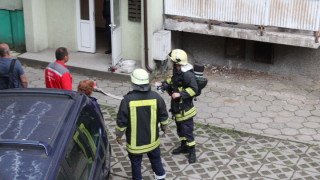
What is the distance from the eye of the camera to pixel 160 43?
10.7 meters

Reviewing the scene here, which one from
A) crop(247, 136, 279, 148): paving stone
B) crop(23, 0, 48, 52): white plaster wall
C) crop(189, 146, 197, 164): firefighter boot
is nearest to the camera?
crop(189, 146, 197, 164): firefighter boot

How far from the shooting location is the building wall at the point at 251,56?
10.7 meters

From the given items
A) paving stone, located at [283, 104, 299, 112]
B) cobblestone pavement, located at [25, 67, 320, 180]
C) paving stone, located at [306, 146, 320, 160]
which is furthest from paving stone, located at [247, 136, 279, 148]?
paving stone, located at [283, 104, 299, 112]

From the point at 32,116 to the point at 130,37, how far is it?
6287 millimetres

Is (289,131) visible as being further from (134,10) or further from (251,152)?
(134,10)

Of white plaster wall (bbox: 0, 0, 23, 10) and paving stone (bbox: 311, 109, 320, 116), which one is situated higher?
white plaster wall (bbox: 0, 0, 23, 10)

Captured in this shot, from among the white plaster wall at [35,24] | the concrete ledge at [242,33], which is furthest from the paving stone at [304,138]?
the white plaster wall at [35,24]

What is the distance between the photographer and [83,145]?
205 inches

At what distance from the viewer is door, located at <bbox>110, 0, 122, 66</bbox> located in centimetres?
1071

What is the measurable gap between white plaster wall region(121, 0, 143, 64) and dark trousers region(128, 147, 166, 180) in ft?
15.7

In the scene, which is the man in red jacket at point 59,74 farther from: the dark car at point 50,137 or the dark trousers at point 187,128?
the dark trousers at point 187,128

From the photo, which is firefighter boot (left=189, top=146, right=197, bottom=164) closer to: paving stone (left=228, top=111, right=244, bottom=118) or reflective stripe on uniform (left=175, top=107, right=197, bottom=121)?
reflective stripe on uniform (left=175, top=107, right=197, bottom=121)

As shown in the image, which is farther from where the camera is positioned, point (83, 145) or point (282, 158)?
point (282, 158)

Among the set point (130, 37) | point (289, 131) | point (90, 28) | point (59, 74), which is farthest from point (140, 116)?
point (90, 28)
